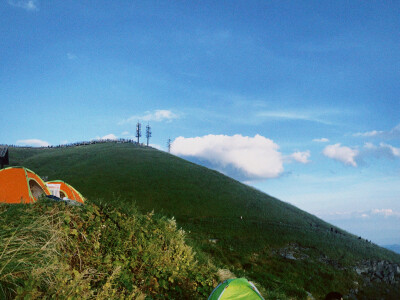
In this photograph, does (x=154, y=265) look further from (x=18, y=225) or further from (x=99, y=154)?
(x=99, y=154)

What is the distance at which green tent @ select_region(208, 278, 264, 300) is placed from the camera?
8414 millimetres

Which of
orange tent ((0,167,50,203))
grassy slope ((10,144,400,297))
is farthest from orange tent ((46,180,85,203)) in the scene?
grassy slope ((10,144,400,297))

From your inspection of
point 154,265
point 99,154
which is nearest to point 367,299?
point 154,265

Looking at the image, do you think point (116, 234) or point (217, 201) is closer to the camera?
point (116, 234)

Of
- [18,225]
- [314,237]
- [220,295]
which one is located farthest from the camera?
[314,237]

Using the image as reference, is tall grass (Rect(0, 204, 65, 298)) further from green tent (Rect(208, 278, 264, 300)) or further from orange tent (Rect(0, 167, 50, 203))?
orange tent (Rect(0, 167, 50, 203))

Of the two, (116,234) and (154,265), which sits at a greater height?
(116,234)

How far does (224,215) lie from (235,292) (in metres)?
40.1

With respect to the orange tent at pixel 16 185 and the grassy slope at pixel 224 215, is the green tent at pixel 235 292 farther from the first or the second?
the orange tent at pixel 16 185

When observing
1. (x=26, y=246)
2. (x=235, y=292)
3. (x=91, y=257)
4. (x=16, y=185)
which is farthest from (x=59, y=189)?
(x=235, y=292)

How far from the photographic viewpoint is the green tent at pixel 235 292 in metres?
8.41

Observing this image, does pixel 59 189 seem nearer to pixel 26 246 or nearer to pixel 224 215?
pixel 26 246

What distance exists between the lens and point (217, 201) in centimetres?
5484

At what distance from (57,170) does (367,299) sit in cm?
6696
